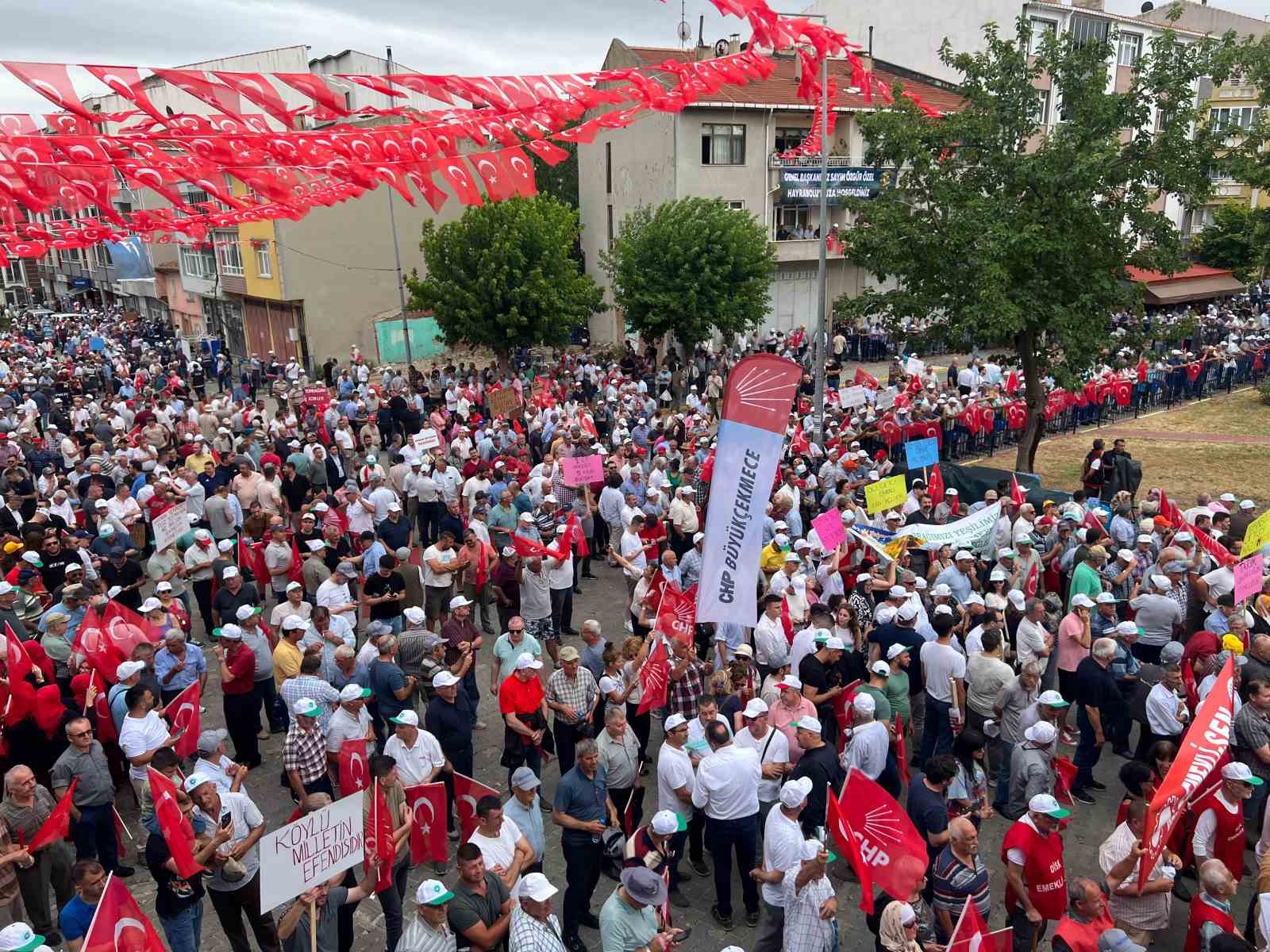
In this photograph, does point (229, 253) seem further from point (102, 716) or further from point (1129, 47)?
point (1129, 47)

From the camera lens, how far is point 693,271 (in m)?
30.2


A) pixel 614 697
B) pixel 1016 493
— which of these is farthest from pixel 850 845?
pixel 1016 493

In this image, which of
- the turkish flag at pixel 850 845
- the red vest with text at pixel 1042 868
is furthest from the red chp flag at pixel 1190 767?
the turkish flag at pixel 850 845

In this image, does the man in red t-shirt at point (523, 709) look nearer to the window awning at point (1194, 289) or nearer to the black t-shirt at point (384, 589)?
the black t-shirt at point (384, 589)

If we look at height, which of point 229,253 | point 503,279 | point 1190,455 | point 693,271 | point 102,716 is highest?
point 229,253

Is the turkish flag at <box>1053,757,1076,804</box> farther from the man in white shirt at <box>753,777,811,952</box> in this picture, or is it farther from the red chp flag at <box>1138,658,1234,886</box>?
the man in white shirt at <box>753,777,811,952</box>

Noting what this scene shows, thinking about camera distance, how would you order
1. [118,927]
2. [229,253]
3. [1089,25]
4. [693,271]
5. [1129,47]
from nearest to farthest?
[118,927] < [693,271] < [1089,25] < [229,253] < [1129,47]

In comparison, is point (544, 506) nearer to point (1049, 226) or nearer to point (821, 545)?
point (821, 545)

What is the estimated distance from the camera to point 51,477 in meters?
14.5

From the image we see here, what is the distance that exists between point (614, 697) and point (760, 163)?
3251 cm

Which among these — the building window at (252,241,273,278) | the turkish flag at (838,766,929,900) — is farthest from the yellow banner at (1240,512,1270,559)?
the building window at (252,241,273,278)

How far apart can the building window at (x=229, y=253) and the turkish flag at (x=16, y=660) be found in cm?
3754

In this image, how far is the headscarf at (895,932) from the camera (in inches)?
210

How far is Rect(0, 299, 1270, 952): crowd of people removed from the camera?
20.0 ft
